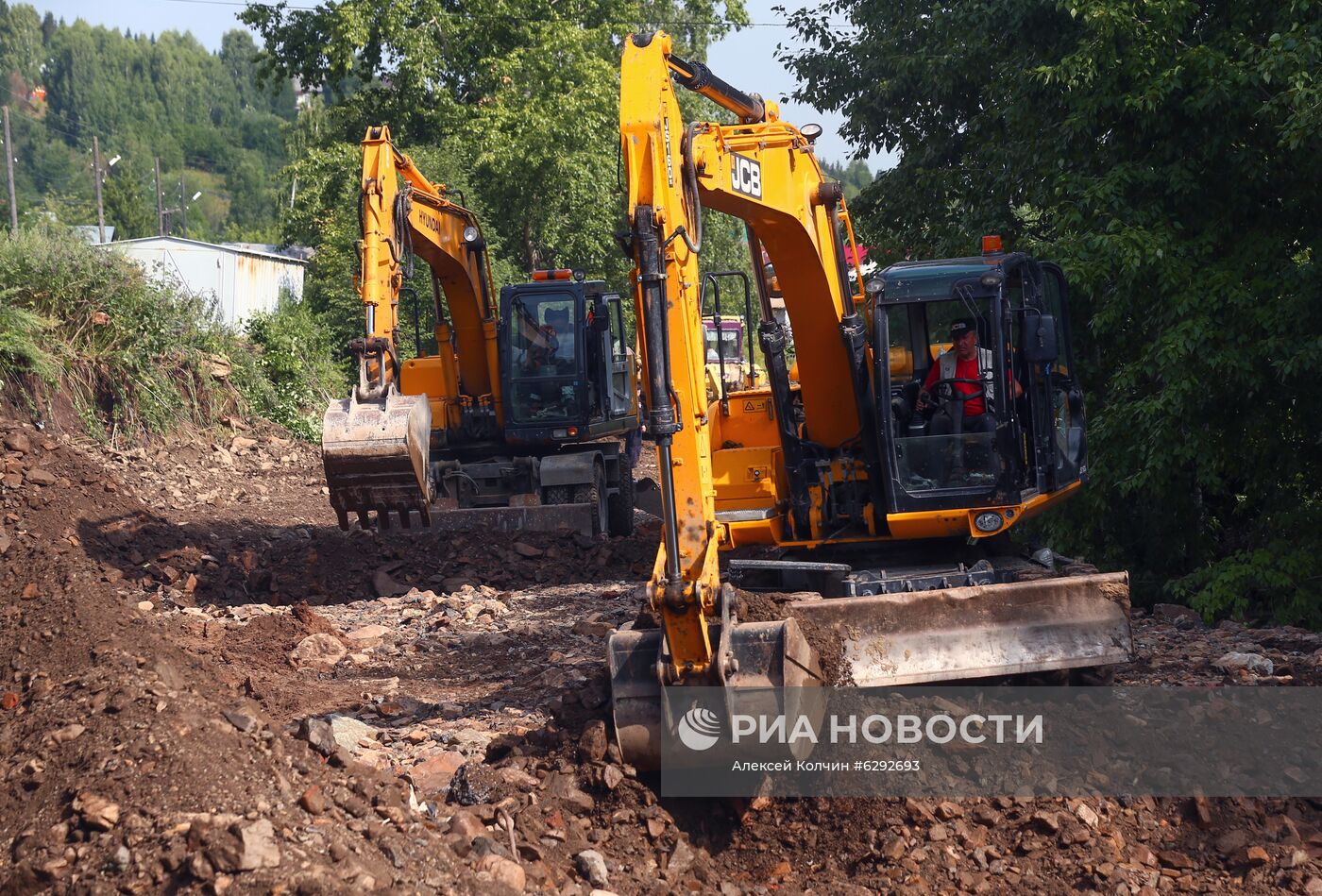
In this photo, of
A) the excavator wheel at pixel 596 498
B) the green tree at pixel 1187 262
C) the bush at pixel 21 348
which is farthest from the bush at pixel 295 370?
the green tree at pixel 1187 262

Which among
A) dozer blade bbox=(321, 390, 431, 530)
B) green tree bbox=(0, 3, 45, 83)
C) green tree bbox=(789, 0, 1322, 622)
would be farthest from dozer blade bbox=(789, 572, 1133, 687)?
green tree bbox=(0, 3, 45, 83)

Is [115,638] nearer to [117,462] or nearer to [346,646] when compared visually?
[346,646]

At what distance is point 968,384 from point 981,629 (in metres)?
1.48

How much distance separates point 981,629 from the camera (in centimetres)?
687

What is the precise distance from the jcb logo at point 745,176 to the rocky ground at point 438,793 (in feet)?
8.57

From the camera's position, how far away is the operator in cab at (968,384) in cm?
746

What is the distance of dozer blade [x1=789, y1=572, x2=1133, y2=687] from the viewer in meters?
6.67

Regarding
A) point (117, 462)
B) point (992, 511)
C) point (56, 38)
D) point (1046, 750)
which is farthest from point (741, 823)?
point (56, 38)

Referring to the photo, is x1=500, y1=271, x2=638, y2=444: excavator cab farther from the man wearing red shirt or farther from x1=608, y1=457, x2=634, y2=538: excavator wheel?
the man wearing red shirt

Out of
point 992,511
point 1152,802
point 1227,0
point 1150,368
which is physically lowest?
point 1152,802

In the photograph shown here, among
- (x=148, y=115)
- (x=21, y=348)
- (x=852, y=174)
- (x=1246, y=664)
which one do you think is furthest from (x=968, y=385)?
(x=148, y=115)

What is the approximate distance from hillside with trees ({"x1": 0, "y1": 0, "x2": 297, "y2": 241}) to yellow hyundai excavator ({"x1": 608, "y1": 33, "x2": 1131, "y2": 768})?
261 feet

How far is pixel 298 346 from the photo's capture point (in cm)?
2495

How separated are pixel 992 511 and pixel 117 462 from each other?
13773 mm
